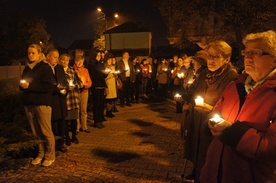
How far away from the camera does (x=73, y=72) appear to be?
6512 mm

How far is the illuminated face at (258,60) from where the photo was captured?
7.24 feet

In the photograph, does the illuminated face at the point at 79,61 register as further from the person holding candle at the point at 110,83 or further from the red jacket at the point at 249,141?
the red jacket at the point at 249,141

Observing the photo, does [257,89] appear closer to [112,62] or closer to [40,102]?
[40,102]

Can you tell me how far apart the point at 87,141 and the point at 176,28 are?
14753mm

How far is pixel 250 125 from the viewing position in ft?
Result: 6.92

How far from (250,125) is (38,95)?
385 cm

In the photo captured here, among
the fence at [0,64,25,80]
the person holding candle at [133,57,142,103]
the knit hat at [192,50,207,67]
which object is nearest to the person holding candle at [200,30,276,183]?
the knit hat at [192,50,207,67]

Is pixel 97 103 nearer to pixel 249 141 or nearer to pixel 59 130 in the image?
pixel 59 130

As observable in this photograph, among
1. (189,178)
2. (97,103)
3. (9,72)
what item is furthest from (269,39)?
(9,72)

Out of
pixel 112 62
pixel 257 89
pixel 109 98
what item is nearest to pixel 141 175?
pixel 257 89

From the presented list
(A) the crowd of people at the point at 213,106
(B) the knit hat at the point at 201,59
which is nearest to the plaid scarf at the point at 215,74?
(A) the crowd of people at the point at 213,106

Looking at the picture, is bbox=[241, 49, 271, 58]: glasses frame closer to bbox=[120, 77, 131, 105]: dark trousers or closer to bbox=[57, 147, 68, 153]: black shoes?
bbox=[57, 147, 68, 153]: black shoes

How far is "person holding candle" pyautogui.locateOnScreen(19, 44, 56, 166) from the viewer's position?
4828mm

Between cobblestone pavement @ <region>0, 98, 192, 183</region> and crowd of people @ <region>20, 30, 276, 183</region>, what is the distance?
34 cm
